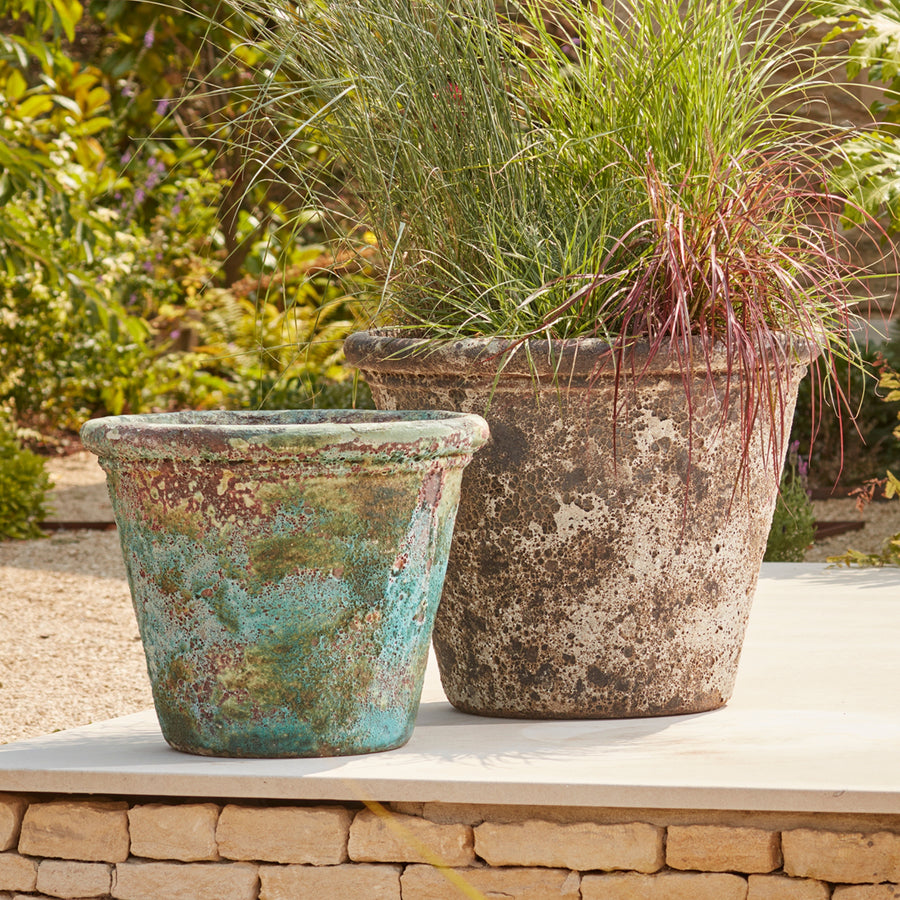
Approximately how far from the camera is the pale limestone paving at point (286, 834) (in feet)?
5.98

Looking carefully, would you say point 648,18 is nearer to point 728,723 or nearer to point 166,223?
point 728,723

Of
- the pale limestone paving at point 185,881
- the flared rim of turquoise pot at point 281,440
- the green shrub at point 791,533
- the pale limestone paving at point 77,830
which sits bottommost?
the green shrub at point 791,533

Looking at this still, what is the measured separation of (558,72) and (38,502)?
4.27 m

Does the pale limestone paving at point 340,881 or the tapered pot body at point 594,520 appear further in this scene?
the tapered pot body at point 594,520

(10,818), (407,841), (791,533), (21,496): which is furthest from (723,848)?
(21,496)

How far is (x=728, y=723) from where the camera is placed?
217cm

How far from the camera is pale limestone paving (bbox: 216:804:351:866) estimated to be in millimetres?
1821

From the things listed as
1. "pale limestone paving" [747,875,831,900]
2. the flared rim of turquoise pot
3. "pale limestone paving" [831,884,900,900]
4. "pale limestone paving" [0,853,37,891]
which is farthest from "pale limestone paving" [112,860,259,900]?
"pale limestone paving" [831,884,900,900]

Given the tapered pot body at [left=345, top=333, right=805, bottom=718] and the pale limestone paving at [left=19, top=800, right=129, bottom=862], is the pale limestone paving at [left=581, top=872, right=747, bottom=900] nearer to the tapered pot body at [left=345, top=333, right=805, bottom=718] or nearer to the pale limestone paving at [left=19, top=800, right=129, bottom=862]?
the tapered pot body at [left=345, top=333, right=805, bottom=718]

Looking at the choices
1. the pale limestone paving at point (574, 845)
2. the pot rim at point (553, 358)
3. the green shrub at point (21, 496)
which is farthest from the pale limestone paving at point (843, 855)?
the green shrub at point (21, 496)

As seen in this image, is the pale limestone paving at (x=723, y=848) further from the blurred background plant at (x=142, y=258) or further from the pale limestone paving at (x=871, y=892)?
the blurred background plant at (x=142, y=258)

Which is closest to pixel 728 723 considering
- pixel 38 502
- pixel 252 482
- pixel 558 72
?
pixel 252 482

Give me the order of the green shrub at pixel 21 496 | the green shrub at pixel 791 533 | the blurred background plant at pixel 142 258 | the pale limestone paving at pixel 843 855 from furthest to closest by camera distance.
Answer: the blurred background plant at pixel 142 258 < the green shrub at pixel 21 496 < the green shrub at pixel 791 533 < the pale limestone paving at pixel 843 855

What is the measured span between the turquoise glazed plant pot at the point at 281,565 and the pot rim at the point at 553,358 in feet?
0.57
